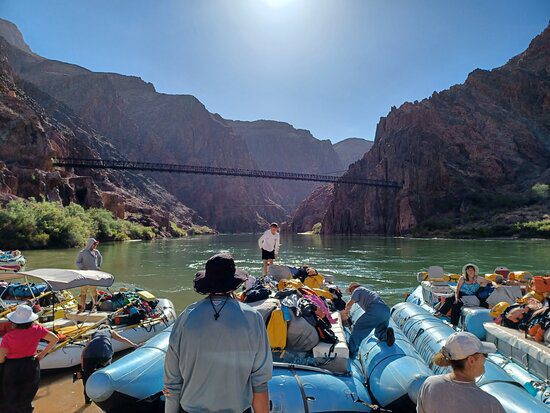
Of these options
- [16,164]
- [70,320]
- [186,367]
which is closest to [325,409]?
[186,367]

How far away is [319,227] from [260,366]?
322ft

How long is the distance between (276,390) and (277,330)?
1.05 metres

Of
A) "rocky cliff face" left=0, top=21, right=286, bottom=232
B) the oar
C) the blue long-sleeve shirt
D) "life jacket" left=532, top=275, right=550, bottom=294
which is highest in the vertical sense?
"rocky cliff face" left=0, top=21, right=286, bottom=232

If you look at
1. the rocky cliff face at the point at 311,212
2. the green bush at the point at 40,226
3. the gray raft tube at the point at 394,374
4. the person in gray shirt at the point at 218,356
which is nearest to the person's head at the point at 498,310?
the gray raft tube at the point at 394,374

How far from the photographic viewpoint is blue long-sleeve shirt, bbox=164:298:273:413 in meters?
2.32

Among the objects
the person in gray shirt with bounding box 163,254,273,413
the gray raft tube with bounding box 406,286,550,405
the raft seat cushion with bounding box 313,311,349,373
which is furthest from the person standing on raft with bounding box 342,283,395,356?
the person in gray shirt with bounding box 163,254,273,413

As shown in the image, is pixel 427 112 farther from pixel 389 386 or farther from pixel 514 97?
pixel 389 386

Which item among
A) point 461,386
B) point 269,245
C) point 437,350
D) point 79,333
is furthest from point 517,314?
point 79,333

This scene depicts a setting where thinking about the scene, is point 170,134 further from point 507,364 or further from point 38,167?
point 507,364

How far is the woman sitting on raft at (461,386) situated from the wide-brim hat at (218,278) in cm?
139

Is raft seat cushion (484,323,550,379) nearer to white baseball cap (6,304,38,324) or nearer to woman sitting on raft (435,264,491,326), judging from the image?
woman sitting on raft (435,264,491,326)

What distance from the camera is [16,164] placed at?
149 feet

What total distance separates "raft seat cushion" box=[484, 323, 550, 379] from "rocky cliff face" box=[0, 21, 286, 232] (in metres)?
142

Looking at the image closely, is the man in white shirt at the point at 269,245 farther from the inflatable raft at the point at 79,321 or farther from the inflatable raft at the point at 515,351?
the inflatable raft at the point at 515,351
